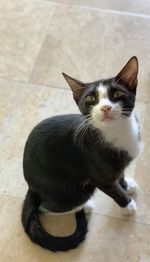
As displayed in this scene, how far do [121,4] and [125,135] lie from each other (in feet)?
3.37

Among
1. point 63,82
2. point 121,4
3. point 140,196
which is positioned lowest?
point 140,196

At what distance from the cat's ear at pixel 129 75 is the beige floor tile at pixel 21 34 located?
0.81 metres

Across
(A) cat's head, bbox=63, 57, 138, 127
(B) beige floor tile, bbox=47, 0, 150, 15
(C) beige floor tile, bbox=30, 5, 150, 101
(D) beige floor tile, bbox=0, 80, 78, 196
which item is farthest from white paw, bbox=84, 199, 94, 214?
(B) beige floor tile, bbox=47, 0, 150, 15

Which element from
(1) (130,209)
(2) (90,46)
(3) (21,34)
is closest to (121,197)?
(1) (130,209)

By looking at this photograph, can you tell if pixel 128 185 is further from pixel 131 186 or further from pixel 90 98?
pixel 90 98

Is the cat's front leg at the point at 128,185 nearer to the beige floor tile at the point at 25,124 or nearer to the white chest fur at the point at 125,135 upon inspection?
the beige floor tile at the point at 25,124

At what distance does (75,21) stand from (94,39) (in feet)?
0.51

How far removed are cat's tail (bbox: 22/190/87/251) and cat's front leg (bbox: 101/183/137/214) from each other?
144 mm

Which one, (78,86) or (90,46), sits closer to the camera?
(78,86)

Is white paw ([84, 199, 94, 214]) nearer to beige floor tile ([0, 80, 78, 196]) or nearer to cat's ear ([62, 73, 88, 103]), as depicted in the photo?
beige floor tile ([0, 80, 78, 196])

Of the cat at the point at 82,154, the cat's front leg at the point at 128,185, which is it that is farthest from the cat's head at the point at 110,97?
the cat's front leg at the point at 128,185

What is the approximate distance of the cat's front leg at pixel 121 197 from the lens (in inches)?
58.8

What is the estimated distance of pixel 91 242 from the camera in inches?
62.4

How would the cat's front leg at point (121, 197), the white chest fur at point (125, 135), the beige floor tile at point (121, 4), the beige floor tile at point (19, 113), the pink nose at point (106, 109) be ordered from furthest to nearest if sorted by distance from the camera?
the beige floor tile at point (121, 4) < the beige floor tile at point (19, 113) < the cat's front leg at point (121, 197) < the white chest fur at point (125, 135) < the pink nose at point (106, 109)
